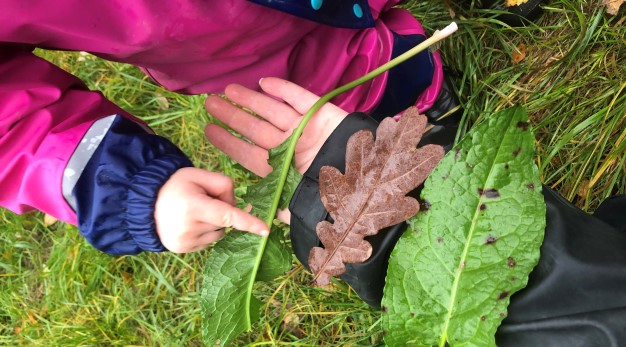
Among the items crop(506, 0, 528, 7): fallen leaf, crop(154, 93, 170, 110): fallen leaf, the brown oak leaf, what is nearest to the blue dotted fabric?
the brown oak leaf

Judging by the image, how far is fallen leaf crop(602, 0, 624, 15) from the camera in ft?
5.24

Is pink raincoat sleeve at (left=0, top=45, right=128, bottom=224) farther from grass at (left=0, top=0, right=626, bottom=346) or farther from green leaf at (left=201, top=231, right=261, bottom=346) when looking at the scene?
grass at (left=0, top=0, right=626, bottom=346)

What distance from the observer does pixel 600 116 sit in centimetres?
159

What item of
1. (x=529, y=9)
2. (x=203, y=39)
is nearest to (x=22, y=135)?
(x=203, y=39)

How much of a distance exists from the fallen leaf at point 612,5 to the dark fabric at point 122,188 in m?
1.26

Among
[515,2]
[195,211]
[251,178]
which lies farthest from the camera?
[251,178]

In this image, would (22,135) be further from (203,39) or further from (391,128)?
(391,128)

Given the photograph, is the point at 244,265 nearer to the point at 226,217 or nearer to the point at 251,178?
the point at 226,217

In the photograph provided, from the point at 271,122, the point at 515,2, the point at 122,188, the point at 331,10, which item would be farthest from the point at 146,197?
the point at 515,2

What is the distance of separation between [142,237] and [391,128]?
22.2 inches

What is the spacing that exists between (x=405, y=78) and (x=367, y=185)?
64 centimetres

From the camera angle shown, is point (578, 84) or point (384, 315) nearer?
point (384, 315)

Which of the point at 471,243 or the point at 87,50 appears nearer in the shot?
the point at 471,243

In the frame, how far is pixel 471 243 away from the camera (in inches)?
39.7
